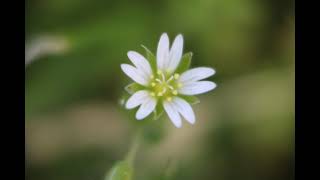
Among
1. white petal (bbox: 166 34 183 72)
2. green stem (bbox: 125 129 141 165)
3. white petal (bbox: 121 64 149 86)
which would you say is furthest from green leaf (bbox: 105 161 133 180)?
white petal (bbox: 166 34 183 72)

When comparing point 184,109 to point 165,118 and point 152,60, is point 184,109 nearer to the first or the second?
point 152,60

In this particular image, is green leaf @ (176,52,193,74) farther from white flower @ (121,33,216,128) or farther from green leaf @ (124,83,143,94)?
green leaf @ (124,83,143,94)

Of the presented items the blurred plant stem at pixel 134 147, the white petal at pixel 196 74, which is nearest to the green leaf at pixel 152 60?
the white petal at pixel 196 74

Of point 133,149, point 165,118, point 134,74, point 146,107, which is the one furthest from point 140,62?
point 165,118

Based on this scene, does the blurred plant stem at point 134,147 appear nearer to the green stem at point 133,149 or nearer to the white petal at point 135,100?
the green stem at point 133,149

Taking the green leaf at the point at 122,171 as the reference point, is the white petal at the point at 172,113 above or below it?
above

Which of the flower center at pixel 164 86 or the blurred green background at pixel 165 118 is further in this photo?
the blurred green background at pixel 165 118

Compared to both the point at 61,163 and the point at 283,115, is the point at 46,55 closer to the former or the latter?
the point at 61,163

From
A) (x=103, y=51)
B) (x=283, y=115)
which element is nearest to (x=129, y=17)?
(x=103, y=51)
